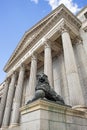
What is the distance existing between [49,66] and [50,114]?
7775 mm

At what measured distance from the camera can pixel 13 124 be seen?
1520 cm

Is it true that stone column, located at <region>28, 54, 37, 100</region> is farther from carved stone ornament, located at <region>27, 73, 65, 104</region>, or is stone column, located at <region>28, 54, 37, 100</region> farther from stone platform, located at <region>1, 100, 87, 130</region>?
stone platform, located at <region>1, 100, 87, 130</region>

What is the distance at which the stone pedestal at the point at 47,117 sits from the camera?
17.7 ft

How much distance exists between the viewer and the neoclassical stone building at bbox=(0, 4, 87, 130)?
5961 millimetres

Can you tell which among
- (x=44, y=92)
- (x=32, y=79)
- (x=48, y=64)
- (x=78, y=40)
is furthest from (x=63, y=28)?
(x=44, y=92)

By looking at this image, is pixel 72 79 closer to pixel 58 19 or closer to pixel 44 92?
pixel 44 92

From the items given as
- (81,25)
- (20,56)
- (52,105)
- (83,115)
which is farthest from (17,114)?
(81,25)

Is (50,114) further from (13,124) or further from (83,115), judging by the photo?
(13,124)

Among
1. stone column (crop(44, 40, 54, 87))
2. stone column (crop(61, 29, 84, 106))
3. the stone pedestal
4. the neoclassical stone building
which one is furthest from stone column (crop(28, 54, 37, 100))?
the stone pedestal

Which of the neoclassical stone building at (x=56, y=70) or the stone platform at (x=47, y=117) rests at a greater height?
the neoclassical stone building at (x=56, y=70)

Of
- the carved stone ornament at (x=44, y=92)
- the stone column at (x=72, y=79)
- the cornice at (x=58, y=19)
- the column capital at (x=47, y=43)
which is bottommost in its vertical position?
the carved stone ornament at (x=44, y=92)

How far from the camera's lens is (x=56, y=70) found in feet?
56.4

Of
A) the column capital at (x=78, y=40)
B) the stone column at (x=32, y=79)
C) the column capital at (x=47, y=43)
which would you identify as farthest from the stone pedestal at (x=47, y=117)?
the column capital at (x=78, y=40)

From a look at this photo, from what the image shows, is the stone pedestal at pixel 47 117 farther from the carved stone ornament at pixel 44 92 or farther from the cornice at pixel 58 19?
the cornice at pixel 58 19
